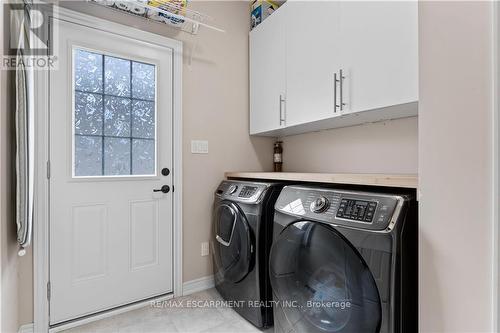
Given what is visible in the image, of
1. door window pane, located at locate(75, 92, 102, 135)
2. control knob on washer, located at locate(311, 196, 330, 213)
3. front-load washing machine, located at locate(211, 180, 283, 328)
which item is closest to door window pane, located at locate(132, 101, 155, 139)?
door window pane, located at locate(75, 92, 102, 135)

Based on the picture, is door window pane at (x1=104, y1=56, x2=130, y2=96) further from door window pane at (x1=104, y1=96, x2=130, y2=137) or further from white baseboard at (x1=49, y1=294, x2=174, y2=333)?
white baseboard at (x1=49, y1=294, x2=174, y2=333)

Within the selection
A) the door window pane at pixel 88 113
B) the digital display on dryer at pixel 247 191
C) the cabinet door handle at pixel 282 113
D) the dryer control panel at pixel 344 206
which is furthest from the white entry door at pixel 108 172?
the dryer control panel at pixel 344 206

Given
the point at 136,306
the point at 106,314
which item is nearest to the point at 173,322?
the point at 136,306

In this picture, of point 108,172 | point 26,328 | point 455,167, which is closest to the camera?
point 455,167

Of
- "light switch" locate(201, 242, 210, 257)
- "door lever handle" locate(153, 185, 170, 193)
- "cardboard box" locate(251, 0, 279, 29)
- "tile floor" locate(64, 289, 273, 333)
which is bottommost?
"tile floor" locate(64, 289, 273, 333)

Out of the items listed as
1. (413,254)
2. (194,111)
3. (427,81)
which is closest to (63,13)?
(194,111)

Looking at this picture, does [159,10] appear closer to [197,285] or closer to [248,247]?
[248,247]

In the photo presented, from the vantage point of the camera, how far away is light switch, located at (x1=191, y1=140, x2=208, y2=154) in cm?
214

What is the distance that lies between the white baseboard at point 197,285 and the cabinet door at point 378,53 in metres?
1.74

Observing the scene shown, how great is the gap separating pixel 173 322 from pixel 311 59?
198cm

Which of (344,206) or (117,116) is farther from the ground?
(117,116)

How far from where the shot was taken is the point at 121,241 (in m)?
1.85

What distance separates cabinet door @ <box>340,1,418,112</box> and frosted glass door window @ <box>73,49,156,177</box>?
141 centimetres

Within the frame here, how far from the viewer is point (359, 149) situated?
1891 mm
